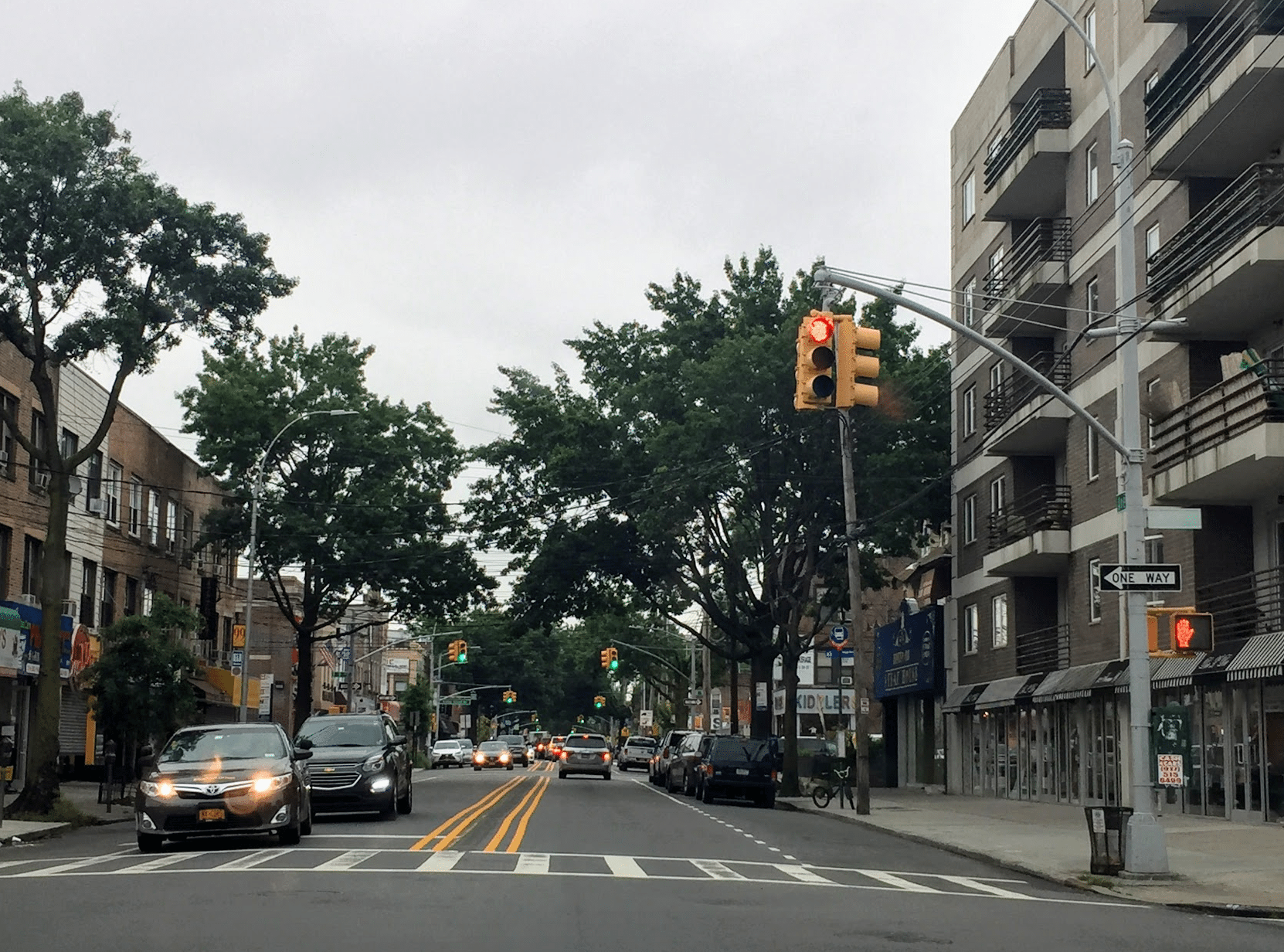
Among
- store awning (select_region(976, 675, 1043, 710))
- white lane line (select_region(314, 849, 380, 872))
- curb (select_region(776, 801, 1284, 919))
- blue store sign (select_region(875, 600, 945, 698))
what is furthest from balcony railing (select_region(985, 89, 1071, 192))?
white lane line (select_region(314, 849, 380, 872))

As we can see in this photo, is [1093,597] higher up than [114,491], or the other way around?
[114,491]

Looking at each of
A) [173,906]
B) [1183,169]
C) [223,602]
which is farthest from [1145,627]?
[223,602]

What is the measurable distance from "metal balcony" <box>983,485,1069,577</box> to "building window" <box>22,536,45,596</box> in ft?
75.2

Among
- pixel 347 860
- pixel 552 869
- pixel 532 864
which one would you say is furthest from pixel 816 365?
pixel 347 860

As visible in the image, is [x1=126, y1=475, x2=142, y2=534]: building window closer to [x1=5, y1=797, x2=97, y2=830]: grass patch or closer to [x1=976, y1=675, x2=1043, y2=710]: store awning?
[x1=5, y1=797, x2=97, y2=830]: grass patch

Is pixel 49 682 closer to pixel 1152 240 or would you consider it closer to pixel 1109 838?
pixel 1109 838

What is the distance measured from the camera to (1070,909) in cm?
1481

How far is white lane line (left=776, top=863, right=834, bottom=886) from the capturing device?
17172 mm

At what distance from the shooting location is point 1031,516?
126ft

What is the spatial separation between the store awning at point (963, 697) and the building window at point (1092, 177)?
13019 mm

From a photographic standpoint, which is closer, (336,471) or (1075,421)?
(1075,421)

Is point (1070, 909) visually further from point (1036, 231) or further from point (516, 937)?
point (1036, 231)

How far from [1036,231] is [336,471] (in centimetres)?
2586

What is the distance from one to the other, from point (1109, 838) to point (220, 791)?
10489mm
